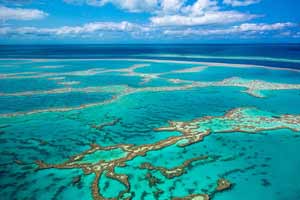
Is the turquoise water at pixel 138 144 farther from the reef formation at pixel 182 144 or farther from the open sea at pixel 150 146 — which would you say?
the reef formation at pixel 182 144

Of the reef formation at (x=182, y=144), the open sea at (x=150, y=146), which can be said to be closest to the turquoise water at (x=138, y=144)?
the open sea at (x=150, y=146)

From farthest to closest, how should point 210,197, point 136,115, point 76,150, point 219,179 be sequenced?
point 136,115, point 76,150, point 219,179, point 210,197

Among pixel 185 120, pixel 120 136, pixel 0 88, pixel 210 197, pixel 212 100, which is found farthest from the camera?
pixel 0 88

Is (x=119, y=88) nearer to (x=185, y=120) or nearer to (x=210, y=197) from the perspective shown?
(x=185, y=120)

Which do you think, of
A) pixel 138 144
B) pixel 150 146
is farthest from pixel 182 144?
pixel 138 144

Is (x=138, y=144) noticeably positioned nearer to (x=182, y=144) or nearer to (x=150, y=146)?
(x=150, y=146)

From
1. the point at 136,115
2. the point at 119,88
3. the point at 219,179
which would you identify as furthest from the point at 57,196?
the point at 119,88

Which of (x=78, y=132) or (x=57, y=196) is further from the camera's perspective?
(x=78, y=132)


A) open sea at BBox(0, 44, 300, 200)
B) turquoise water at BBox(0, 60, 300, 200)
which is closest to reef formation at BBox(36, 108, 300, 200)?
open sea at BBox(0, 44, 300, 200)
